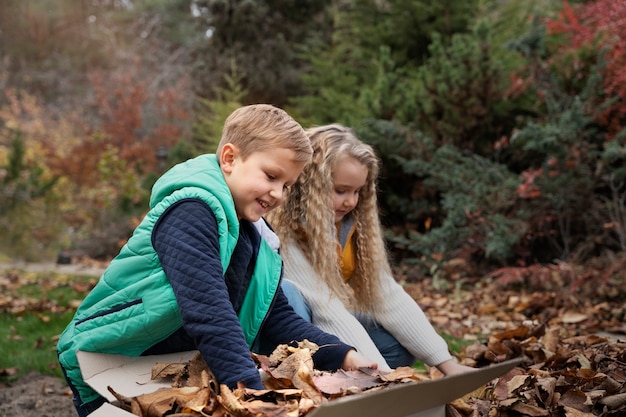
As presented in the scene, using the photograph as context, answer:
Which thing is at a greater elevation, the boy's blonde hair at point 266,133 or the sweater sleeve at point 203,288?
the boy's blonde hair at point 266,133

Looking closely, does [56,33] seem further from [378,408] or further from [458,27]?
[378,408]

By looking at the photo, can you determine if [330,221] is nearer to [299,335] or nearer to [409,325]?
[409,325]

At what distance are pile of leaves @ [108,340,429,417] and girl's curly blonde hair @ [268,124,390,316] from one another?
3.13 feet

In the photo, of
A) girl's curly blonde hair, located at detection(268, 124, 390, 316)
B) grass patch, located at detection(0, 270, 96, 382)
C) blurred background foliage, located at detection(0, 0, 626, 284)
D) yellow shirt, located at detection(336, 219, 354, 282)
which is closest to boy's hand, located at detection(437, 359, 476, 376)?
girl's curly blonde hair, located at detection(268, 124, 390, 316)

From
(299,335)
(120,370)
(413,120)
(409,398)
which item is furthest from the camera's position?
(413,120)

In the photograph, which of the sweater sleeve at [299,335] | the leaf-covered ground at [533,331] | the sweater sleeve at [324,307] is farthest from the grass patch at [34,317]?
the sweater sleeve at [299,335]

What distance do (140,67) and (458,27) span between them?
30.7 feet

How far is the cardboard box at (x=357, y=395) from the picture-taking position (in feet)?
3.51

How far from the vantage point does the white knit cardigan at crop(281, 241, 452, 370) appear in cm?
237

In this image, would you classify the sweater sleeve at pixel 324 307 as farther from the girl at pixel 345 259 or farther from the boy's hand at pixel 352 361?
the boy's hand at pixel 352 361

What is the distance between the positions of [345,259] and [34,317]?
255 cm

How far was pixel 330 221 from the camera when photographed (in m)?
2.55

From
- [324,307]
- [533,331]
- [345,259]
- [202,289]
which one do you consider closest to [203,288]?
[202,289]

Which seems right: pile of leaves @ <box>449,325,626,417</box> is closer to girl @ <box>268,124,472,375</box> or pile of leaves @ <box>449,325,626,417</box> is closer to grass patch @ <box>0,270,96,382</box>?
girl @ <box>268,124,472,375</box>
